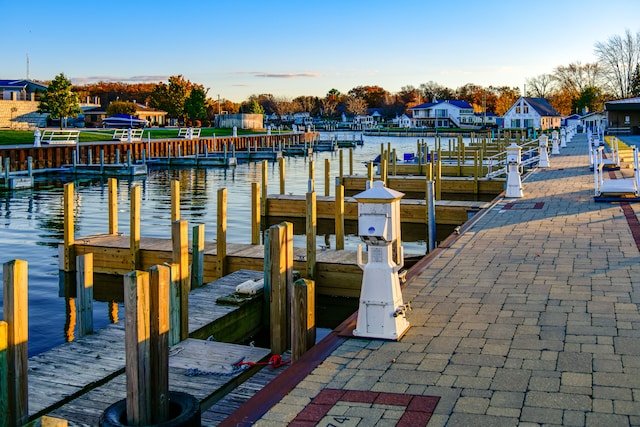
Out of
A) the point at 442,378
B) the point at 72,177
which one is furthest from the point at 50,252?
the point at 72,177

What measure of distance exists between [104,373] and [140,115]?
114 meters

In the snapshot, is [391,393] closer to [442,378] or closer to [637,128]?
[442,378]

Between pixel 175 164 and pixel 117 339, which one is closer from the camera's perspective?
pixel 117 339

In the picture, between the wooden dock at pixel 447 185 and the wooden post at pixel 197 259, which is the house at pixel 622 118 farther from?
the wooden post at pixel 197 259

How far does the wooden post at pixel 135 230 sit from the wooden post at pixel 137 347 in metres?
9.49

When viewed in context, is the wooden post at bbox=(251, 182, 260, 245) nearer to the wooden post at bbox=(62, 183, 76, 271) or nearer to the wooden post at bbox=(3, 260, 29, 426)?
the wooden post at bbox=(62, 183, 76, 271)

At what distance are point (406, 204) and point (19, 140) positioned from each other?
151 ft

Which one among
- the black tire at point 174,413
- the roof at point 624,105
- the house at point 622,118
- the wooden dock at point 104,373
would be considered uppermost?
the roof at point 624,105

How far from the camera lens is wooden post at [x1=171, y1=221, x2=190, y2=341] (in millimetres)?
10156

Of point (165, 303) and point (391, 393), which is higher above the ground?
point (165, 303)

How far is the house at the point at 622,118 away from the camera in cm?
6881

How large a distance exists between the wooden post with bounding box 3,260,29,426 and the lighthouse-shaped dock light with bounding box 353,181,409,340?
3.40m

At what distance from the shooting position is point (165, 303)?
22.0ft

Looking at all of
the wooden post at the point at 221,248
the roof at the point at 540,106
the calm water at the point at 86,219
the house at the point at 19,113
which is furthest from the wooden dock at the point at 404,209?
the roof at the point at 540,106
